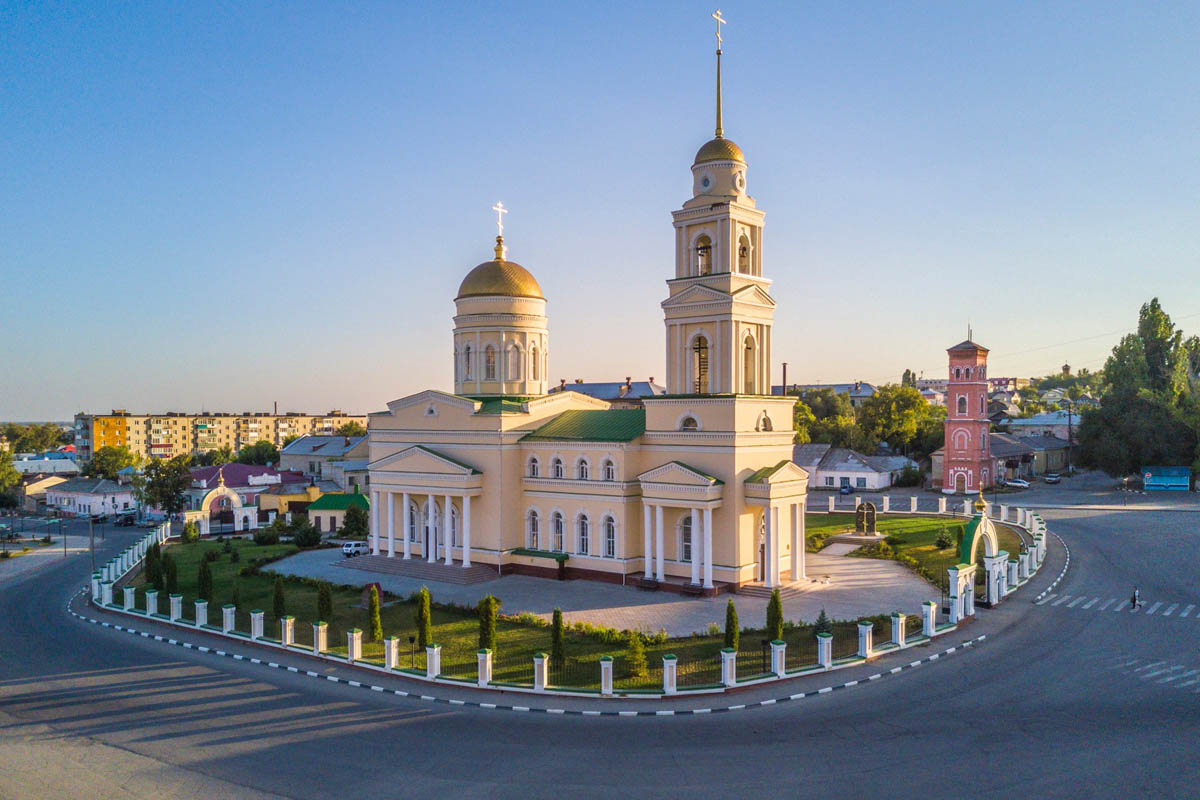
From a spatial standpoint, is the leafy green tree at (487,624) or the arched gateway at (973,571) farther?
the arched gateway at (973,571)

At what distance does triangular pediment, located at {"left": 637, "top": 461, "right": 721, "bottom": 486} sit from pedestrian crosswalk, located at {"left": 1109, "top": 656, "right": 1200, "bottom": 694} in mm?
12360

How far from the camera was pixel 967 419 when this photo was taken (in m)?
55.5

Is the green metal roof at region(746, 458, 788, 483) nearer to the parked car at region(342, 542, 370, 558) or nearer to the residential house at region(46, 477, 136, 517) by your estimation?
the parked car at region(342, 542, 370, 558)

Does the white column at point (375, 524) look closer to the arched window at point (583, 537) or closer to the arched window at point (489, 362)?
the arched window at point (489, 362)

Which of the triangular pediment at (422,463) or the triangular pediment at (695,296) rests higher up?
the triangular pediment at (695,296)

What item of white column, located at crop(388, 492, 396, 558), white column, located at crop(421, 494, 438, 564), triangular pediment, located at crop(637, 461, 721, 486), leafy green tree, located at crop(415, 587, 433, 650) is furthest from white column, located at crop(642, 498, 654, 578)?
white column, located at crop(388, 492, 396, 558)

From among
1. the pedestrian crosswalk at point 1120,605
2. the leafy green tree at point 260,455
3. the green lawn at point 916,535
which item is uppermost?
the leafy green tree at point 260,455

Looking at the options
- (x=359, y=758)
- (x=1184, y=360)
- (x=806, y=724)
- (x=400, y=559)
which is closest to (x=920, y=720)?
(x=806, y=724)

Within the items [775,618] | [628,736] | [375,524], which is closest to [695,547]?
[775,618]

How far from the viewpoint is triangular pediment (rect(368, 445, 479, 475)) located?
1286 inches

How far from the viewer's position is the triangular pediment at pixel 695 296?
28594 mm

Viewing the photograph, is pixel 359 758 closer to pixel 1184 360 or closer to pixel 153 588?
pixel 153 588

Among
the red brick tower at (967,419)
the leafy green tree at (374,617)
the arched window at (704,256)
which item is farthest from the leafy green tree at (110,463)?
the red brick tower at (967,419)

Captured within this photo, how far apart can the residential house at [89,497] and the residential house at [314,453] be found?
42.1 feet
